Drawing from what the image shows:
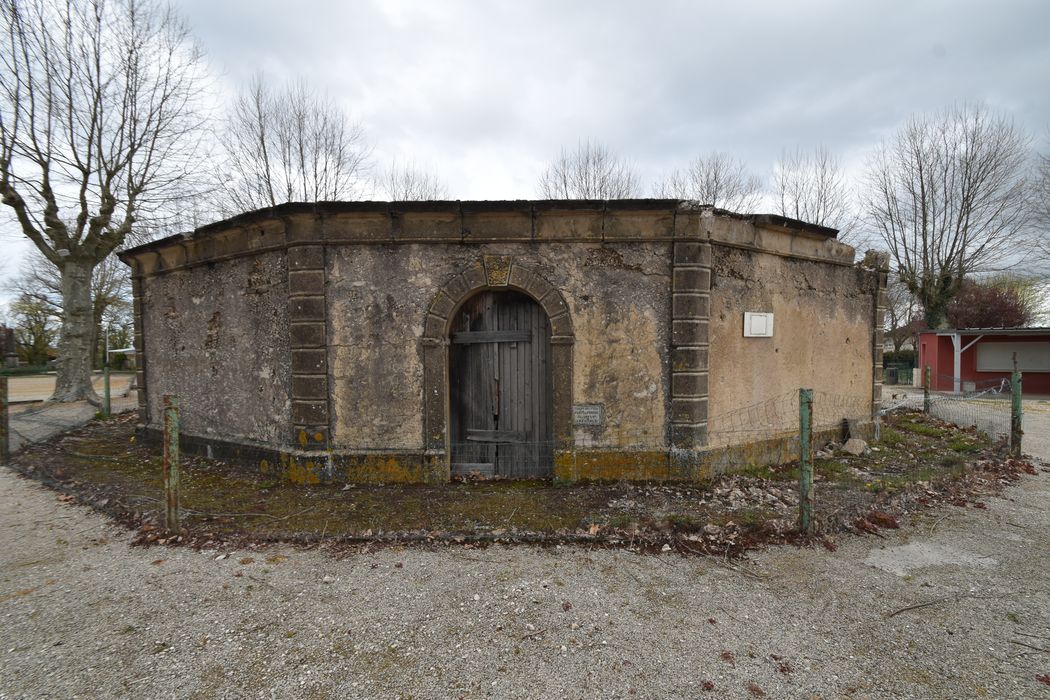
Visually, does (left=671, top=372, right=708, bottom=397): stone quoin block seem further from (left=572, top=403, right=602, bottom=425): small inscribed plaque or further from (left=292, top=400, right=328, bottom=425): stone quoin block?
(left=292, top=400, right=328, bottom=425): stone quoin block

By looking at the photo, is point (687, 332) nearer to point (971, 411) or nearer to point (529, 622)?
point (529, 622)

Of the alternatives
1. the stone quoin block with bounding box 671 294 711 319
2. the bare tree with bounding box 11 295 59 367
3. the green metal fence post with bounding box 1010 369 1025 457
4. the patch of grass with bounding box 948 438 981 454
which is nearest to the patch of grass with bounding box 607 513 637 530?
the stone quoin block with bounding box 671 294 711 319

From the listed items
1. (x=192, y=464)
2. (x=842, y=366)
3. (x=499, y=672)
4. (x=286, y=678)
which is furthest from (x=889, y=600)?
(x=192, y=464)

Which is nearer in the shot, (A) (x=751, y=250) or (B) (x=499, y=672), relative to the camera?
(B) (x=499, y=672)

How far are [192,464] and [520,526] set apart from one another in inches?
215

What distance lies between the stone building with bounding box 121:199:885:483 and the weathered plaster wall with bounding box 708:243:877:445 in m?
0.05

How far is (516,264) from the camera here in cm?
580

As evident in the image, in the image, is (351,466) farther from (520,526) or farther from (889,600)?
(889,600)

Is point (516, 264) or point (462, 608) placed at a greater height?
point (516, 264)

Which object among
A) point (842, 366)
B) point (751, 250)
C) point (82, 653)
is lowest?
point (82, 653)

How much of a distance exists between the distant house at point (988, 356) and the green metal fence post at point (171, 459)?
23.5 m

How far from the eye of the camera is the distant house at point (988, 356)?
59.4ft

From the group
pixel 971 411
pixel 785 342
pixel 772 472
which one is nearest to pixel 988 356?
pixel 971 411

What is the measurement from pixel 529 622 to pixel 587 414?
2996 millimetres
